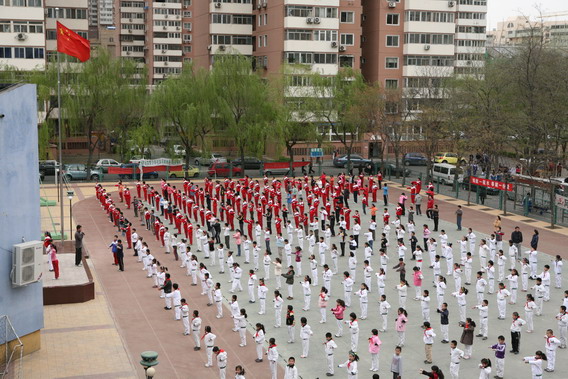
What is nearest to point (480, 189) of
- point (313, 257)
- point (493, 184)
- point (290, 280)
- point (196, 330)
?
point (493, 184)

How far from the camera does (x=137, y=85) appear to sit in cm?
4922

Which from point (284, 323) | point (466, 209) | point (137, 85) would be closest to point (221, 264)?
point (284, 323)

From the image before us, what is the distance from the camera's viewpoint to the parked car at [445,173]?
Answer: 4322 cm

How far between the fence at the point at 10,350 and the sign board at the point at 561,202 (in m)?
24.9

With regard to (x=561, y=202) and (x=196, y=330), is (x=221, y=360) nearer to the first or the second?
(x=196, y=330)

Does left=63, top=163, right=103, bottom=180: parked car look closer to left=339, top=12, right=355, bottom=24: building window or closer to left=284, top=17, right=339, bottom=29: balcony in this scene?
left=284, top=17, right=339, bottom=29: balcony

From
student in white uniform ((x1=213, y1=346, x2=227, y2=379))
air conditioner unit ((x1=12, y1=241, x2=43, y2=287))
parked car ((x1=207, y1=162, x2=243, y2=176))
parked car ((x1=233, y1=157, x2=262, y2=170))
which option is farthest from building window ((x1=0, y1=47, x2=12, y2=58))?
student in white uniform ((x1=213, y1=346, x2=227, y2=379))

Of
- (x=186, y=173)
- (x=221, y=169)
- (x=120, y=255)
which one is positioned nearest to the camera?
(x=120, y=255)

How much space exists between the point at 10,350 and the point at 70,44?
1529 centimetres

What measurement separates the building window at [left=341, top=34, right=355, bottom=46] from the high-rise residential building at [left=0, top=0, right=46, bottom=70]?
81.6 ft

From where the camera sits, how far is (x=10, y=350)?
15.8 m

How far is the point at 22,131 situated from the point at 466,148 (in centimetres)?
2876

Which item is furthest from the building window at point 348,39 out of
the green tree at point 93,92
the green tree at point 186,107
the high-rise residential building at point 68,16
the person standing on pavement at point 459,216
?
the person standing on pavement at point 459,216

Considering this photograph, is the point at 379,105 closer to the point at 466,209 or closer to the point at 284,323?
the point at 466,209
